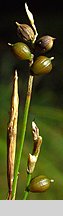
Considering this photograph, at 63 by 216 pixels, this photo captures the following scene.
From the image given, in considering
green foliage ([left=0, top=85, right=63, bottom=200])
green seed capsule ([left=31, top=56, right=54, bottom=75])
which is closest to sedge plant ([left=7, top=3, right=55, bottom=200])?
green seed capsule ([left=31, top=56, right=54, bottom=75])

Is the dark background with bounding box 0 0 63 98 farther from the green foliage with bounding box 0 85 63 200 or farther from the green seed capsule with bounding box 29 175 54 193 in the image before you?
the green seed capsule with bounding box 29 175 54 193

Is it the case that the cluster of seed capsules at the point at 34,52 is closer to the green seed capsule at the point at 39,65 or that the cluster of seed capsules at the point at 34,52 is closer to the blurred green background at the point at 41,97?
the green seed capsule at the point at 39,65

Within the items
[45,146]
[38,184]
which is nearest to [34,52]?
[38,184]

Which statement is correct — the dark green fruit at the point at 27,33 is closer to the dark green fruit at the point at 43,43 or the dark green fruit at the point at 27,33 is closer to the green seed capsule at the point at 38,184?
the dark green fruit at the point at 43,43

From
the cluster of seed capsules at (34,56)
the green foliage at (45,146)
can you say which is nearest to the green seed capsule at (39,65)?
the cluster of seed capsules at (34,56)

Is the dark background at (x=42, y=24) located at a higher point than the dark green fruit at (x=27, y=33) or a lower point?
higher

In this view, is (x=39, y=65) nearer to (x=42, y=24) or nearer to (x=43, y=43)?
(x=43, y=43)

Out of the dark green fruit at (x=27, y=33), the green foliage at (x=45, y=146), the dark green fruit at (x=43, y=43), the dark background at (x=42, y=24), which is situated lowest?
the green foliage at (x=45, y=146)

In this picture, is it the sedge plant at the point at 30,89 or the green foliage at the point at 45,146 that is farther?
the green foliage at the point at 45,146

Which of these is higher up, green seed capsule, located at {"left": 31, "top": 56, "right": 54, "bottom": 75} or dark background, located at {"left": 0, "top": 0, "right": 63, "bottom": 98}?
dark background, located at {"left": 0, "top": 0, "right": 63, "bottom": 98}
